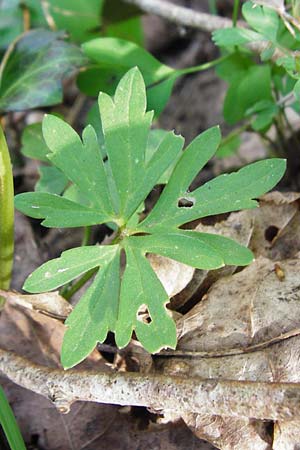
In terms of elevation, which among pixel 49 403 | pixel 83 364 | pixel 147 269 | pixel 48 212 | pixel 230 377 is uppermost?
pixel 48 212

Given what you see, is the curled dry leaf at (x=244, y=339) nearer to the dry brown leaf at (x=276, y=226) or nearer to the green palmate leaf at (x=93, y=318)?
the dry brown leaf at (x=276, y=226)

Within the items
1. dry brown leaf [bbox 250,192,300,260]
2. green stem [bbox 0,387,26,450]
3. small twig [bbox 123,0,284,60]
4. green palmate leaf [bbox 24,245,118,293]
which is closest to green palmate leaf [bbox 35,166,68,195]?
green palmate leaf [bbox 24,245,118,293]

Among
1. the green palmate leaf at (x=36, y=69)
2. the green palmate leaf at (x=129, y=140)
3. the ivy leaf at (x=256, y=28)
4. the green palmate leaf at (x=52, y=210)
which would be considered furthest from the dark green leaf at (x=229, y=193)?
the green palmate leaf at (x=36, y=69)

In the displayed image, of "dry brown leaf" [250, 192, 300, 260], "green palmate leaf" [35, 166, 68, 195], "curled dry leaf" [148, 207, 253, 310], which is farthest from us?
"green palmate leaf" [35, 166, 68, 195]

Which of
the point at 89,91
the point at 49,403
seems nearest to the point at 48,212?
the point at 49,403

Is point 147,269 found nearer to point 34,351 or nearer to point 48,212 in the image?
point 48,212

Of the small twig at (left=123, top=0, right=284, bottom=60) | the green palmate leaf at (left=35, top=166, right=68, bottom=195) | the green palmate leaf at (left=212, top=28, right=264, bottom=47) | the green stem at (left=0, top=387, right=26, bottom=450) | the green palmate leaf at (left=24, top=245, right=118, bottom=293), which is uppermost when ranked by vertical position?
the green palmate leaf at (left=212, top=28, right=264, bottom=47)

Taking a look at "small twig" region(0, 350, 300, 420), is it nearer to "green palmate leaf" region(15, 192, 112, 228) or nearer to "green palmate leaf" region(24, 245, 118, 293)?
"green palmate leaf" region(24, 245, 118, 293)
